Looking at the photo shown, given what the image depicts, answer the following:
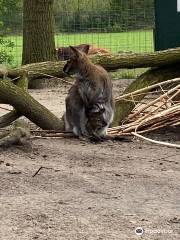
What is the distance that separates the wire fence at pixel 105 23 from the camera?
1452 cm

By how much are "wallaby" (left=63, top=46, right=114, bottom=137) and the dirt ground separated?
28 cm

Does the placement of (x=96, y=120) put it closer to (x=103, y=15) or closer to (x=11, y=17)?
(x=103, y=15)

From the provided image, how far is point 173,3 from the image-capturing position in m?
12.6

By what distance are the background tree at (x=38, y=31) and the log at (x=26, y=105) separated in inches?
195

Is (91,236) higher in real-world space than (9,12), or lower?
lower

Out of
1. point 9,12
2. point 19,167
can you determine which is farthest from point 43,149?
point 9,12

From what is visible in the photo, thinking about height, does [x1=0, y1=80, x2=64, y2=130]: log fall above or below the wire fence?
below

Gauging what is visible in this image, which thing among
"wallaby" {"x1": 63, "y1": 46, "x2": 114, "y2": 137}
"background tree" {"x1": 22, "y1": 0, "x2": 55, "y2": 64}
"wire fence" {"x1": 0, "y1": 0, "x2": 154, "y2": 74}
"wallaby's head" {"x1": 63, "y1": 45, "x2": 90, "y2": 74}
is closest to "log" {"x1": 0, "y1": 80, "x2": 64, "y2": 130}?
"wallaby" {"x1": 63, "y1": 46, "x2": 114, "y2": 137}

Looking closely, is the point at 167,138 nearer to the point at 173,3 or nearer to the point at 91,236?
the point at 91,236

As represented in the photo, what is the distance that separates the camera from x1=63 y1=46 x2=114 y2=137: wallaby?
7.23 meters

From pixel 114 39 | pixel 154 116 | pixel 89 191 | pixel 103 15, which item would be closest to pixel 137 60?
pixel 154 116

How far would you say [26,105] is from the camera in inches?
277

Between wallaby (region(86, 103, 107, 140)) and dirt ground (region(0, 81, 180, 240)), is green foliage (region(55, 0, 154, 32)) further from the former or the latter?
dirt ground (region(0, 81, 180, 240))

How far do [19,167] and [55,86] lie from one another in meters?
7.31
